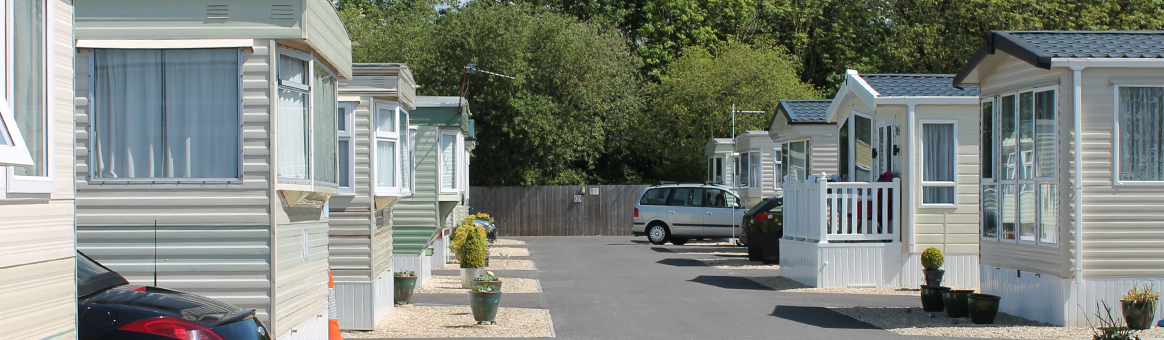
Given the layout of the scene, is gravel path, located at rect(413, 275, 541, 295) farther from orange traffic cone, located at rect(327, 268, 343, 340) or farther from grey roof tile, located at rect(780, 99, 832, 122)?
grey roof tile, located at rect(780, 99, 832, 122)

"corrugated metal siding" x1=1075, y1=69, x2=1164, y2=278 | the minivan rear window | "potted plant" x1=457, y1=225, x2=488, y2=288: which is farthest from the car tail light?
the minivan rear window

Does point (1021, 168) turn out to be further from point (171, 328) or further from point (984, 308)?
point (171, 328)

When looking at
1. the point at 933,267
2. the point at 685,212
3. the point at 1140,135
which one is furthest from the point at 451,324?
the point at 685,212

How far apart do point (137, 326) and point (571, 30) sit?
1217 inches

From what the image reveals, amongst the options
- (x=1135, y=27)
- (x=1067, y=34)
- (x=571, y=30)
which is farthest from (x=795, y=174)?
(x=1135, y=27)

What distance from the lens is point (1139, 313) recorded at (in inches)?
392

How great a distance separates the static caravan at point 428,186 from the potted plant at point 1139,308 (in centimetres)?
925

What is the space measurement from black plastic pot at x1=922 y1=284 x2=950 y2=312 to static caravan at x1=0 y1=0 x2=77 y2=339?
9.50m

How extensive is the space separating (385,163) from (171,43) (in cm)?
482

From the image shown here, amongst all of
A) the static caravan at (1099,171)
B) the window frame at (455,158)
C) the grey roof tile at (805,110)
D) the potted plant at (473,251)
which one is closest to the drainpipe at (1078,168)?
the static caravan at (1099,171)

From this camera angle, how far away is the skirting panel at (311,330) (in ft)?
24.8

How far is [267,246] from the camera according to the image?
23.5ft

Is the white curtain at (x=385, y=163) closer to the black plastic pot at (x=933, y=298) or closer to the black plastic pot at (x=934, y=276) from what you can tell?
the black plastic pot at (x=933, y=298)

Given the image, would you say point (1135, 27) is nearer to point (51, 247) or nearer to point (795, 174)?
point (795, 174)
